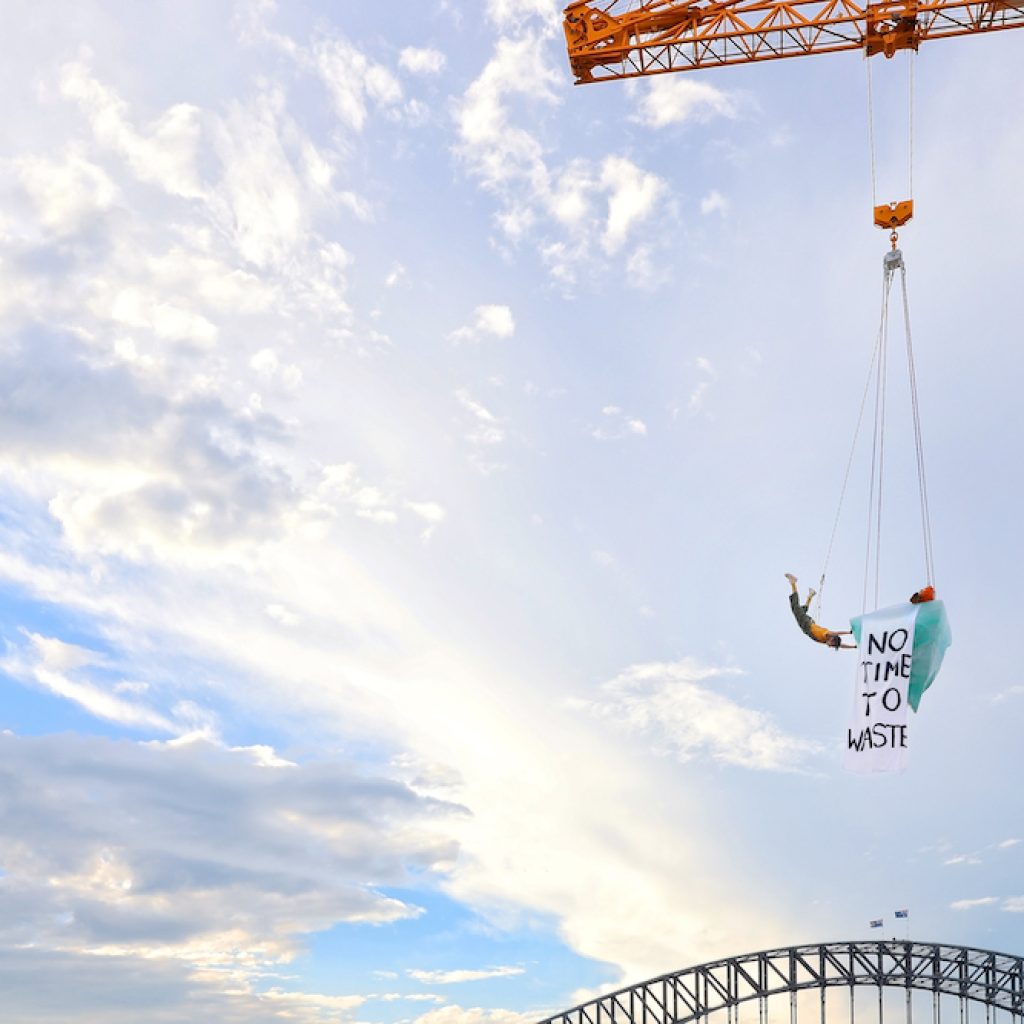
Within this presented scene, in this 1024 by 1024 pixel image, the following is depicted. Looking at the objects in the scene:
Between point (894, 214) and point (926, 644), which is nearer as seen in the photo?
point (926, 644)

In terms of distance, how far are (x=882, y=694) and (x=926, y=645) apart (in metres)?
1.35

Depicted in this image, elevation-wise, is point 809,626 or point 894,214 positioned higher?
point 894,214

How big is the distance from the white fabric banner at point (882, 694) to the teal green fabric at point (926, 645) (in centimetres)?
21

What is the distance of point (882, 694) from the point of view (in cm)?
2738

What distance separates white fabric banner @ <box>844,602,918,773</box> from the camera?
1068 inches

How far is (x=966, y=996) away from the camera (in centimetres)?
5897

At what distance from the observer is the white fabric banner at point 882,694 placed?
2712cm

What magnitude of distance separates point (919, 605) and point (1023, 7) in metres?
27.7

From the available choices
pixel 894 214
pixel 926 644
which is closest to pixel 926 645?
pixel 926 644

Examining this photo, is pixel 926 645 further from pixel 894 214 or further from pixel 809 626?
pixel 894 214

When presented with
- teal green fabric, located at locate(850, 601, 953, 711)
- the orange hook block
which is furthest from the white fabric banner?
the orange hook block

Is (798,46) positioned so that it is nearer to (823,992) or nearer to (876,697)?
(876,697)

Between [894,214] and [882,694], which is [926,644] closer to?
[882,694]

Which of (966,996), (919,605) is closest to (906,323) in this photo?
(919,605)
